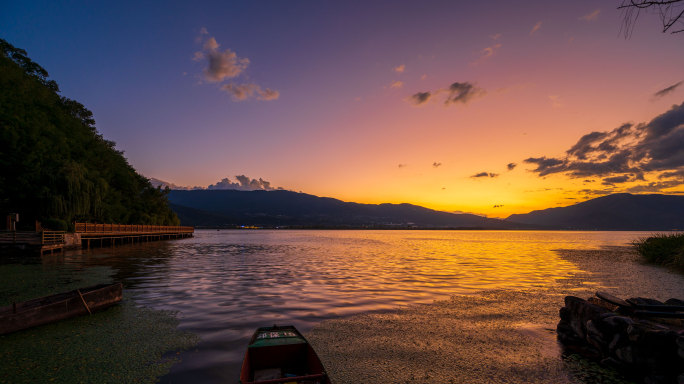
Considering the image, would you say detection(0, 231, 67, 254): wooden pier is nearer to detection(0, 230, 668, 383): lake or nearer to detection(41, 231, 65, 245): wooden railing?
detection(41, 231, 65, 245): wooden railing

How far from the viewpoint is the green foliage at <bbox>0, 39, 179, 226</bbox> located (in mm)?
41969

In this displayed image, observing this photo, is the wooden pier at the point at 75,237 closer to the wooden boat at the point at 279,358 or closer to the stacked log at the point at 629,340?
the wooden boat at the point at 279,358

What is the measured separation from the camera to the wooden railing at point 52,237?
33.7 metres

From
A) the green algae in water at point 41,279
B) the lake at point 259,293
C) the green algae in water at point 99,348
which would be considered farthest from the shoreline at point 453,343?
the green algae in water at point 41,279

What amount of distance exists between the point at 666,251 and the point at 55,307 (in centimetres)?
4066

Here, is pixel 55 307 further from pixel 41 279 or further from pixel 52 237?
pixel 52 237

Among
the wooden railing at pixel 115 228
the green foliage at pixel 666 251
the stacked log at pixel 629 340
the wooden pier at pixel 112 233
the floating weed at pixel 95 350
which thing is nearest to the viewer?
the stacked log at pixel 629 340

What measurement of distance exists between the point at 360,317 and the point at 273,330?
14.4ft

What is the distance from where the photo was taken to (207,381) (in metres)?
6.92

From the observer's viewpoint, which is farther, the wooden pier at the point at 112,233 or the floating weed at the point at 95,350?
the wooden pier at the point at 112,233

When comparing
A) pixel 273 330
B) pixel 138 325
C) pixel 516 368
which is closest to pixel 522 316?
pixel 516 368

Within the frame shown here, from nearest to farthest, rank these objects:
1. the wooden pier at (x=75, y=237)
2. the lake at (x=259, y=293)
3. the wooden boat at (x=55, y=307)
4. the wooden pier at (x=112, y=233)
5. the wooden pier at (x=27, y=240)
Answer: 1. the lake at (x=259, y=293)
2. the wooden boat at (x=55, y=307)
3. the wooden pier at (x=27, y=240)
4. the wooden pier at (x=75, y=237)
5. the wooden pier at (x=112, y=233)

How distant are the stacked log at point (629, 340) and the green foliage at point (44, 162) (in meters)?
53.9

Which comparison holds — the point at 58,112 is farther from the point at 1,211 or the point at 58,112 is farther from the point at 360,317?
the point at 360,317
